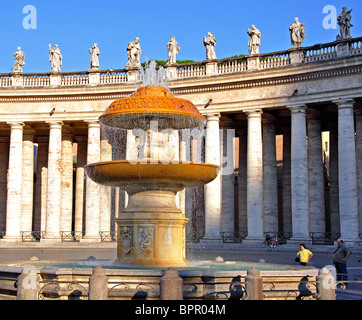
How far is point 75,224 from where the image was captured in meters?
50.9

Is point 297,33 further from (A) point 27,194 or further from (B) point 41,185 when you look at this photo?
(B) point 41,185

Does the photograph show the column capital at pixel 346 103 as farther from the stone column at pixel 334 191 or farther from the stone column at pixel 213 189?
the stone column at pixel 213 189

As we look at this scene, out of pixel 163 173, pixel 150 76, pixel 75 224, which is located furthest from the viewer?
pixel 75 224

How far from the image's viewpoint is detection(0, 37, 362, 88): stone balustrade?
1502 inches

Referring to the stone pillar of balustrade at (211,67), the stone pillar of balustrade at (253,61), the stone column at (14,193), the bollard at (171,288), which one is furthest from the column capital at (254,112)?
the bollard at (171,288)

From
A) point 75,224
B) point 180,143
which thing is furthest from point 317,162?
point 75,224

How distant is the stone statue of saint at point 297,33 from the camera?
40.0 meters

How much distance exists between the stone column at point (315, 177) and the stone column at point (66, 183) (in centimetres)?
1939

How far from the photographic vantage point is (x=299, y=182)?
38375mm

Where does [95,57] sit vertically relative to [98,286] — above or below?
above

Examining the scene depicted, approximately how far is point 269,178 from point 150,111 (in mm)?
26666

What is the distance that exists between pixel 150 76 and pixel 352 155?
19.4 m

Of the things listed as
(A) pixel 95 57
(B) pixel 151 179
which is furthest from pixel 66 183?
(B) pixel 151 179
